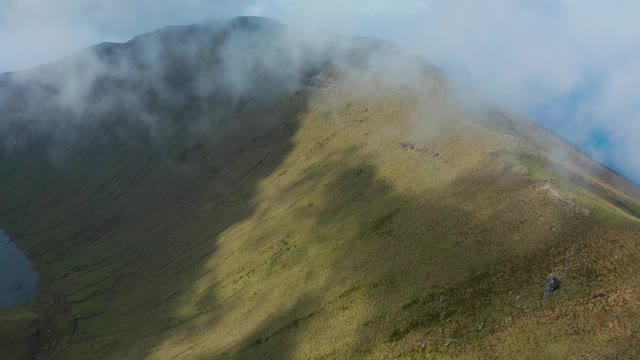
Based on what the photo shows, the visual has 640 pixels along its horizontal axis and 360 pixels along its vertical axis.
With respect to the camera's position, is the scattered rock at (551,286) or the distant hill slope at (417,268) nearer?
the distant hill slope at (417,268)

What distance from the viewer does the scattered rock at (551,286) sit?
79162mm

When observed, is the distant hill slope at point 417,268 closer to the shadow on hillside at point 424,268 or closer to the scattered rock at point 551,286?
the shadow on hillside at point 424,268

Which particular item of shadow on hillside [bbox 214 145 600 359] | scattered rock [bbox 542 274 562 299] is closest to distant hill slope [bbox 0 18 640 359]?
shadow on hillside [bbox 214 145 600 359]

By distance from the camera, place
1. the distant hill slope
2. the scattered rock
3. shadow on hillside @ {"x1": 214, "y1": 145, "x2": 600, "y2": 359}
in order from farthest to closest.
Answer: shadow on hillside @ {"x1": 214, "y1": 145, "x2": 600, "y2": 359} → the scattered rock → the distant hill slope

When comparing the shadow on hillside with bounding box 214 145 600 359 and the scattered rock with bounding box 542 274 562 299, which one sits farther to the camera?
the shadow on hillside with bounding box 214 145 600 359

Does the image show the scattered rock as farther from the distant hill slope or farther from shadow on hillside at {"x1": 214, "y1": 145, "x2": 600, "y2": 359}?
shadow on hillside at {"x1": 214, "y1": 145, "x2": 600, "y2": 359}

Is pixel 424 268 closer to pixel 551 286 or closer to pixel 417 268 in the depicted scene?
pixel 417 268

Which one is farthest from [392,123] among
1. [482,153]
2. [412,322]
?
[412,322]

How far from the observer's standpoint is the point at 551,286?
79562 mm

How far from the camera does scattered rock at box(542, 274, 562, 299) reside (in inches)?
3117

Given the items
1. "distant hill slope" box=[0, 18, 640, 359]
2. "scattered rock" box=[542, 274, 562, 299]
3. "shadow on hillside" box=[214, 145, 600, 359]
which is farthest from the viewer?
"shadow on hillside" box=[214, 145, 600, 359]

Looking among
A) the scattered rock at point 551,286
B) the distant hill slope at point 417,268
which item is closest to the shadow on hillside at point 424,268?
the distant hill slope at point 417,268

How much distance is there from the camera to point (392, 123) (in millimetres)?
197250

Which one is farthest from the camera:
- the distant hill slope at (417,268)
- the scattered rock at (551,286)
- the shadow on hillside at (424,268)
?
the shadow on hillside at (424,268)
